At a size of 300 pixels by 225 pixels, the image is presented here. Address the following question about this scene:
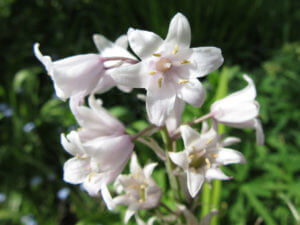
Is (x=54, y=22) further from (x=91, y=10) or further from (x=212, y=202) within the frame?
(x=212, y=202)

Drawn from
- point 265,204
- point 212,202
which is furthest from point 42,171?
point 265,204

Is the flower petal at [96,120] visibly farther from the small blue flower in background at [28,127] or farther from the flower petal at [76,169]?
the small blue flower in background at [28,127]

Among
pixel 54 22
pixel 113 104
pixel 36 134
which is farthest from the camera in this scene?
pixel 54 22

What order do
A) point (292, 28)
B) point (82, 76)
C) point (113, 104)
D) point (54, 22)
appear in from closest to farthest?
point (82, 76)
point (113, 104)
point (54, 22)
point (292, 28)

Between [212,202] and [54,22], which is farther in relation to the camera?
[54,22]

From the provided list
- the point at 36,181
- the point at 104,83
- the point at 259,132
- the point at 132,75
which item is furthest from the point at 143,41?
the point at 36,181

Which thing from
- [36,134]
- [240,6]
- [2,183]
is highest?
[240,6]
